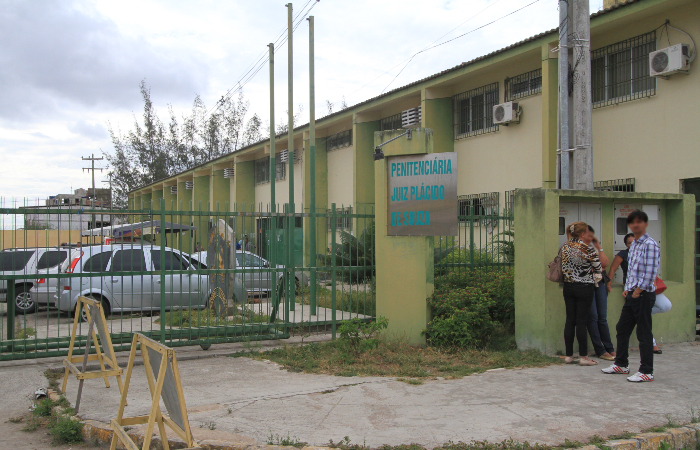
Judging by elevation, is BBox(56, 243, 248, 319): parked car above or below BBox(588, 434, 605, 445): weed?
above

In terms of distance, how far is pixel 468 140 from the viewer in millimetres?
16641

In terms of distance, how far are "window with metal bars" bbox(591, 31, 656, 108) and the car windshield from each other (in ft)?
38.4

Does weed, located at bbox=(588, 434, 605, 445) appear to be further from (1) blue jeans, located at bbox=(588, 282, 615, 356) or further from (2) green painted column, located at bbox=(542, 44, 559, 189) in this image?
(2) green painted column, located at bbox=(542, 44, 559, 189)

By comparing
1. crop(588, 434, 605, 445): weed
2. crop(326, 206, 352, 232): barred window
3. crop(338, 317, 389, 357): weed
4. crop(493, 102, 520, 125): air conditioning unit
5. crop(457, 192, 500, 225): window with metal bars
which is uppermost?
crop(493, 102, 520, 125): air conditioning unit

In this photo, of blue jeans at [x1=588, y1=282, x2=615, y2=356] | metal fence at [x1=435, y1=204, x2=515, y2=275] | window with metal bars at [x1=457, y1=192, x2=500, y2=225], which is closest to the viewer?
blue jeans at [x1=588, y1=282, x2=615, y2=356]

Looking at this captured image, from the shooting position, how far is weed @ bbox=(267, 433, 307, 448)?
4.44 meters

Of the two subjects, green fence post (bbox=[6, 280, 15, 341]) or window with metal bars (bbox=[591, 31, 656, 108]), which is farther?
window with metal bars (bbox=[591, 31, 656, 108])

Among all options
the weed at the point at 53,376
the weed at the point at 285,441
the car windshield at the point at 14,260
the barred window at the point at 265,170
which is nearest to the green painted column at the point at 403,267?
the weed at the point at 285,441

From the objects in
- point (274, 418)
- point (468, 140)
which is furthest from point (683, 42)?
point (274, 418)

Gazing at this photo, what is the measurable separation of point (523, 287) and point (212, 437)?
4.84m

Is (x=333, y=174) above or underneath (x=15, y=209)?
above

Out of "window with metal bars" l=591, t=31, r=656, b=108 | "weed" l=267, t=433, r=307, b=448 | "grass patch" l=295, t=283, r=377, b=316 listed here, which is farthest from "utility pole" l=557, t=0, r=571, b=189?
"weed" l=267, t=433, r=307, b=448

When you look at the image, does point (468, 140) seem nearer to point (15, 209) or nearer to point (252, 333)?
point (252, 333)

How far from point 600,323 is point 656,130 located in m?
5.96
